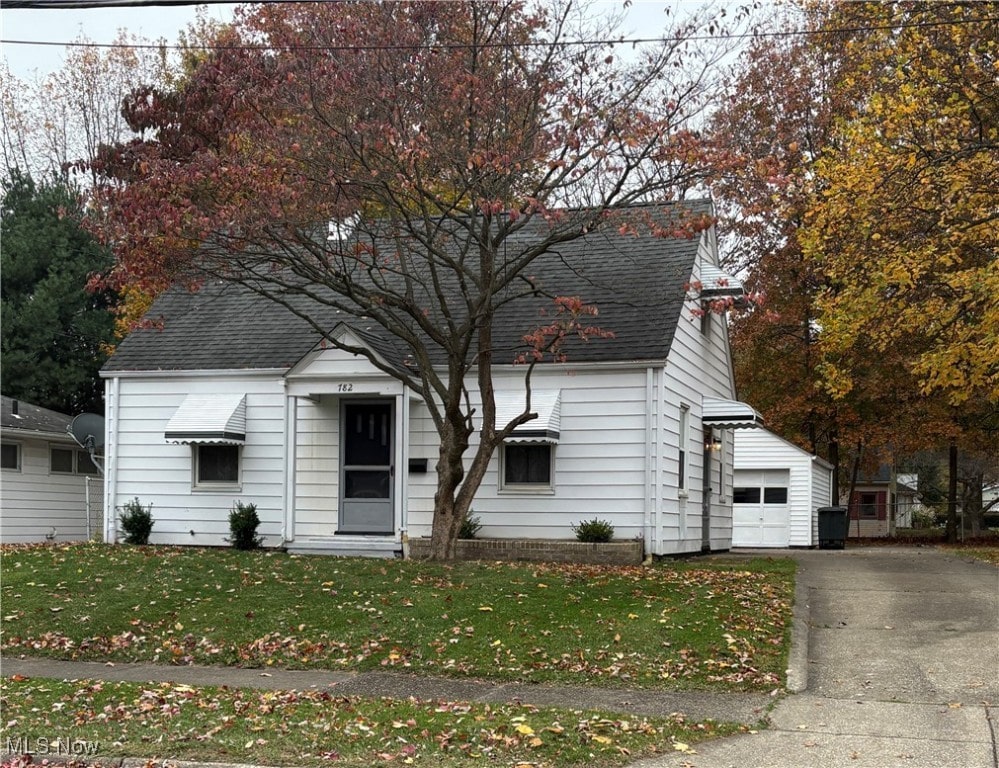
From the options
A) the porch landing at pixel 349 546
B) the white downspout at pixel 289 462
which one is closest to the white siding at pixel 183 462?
the white downspout at pixel 289 462

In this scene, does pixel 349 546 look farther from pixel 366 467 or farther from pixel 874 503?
pixel 874 503

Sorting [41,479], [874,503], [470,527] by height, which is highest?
[41,479]

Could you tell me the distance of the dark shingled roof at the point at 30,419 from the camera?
87.5 ft

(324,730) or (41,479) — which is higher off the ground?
(41,479)

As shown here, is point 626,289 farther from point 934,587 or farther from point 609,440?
point 934,587

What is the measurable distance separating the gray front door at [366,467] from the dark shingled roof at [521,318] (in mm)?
1245

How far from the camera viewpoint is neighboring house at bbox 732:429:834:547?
3475cm

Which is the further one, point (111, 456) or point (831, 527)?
point (831, 527)

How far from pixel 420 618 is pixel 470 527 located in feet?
20.9

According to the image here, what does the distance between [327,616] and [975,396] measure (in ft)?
80.4

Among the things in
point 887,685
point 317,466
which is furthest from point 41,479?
point 887,685

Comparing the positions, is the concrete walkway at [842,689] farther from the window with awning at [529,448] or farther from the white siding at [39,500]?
the white siding at [39,500]

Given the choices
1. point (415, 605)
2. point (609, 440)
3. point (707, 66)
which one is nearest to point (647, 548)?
point (609, 440)

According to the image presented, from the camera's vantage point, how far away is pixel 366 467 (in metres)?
19.7
